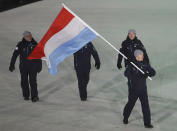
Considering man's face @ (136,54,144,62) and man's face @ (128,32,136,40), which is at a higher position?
man's face @ (128,32,136,40)

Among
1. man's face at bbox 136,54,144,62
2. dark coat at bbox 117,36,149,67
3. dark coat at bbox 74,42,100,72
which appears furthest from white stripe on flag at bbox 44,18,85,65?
dark coat at bbox 117,36,149,67

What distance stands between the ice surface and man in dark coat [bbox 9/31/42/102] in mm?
256

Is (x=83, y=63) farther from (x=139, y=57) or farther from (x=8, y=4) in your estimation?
(x=8, y=4)

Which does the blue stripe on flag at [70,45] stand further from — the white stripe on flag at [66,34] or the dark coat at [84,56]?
the dark coat at [84,56]

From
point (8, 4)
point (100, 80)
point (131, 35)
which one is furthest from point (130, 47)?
point (8, 4)

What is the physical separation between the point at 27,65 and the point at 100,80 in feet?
7.19

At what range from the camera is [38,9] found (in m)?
19.2

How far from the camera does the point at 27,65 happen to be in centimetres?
972

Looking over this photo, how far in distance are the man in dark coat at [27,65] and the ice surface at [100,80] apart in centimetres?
26

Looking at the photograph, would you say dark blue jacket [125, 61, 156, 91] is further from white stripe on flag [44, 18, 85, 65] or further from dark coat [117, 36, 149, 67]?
dark coat [117, 36, 149, 67]

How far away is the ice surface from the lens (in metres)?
8.60

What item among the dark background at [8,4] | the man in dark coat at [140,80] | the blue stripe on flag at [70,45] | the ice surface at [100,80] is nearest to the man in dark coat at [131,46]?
the ice surface at [100,80]

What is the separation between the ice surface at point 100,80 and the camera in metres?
8.60

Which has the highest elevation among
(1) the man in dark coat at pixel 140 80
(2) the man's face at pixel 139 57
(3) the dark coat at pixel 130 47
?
(3) the dark coat at pixel 130 47
